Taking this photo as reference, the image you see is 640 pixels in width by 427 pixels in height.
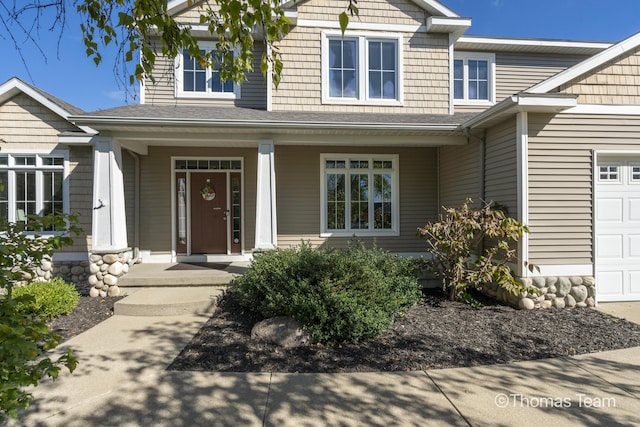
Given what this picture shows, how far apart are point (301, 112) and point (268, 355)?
18.0 ft

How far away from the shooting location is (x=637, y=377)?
3396 mm

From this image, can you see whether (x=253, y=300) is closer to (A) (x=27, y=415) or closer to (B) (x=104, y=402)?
(B) (x=104, y=402)

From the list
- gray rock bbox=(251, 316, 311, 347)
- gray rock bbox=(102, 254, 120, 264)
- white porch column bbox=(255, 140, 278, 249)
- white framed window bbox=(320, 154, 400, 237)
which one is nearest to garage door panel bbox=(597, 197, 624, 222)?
white framed window bbox=(320, 154, 400, 237)

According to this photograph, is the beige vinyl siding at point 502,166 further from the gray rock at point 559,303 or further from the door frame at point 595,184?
the gray rock at point 559,303

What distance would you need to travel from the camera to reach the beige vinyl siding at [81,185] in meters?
7.13

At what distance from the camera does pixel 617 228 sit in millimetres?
5766

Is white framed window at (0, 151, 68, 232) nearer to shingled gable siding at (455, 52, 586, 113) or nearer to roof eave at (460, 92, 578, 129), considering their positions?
roof eave at (460, 92, 578, 129)

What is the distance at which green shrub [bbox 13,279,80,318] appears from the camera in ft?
16.3

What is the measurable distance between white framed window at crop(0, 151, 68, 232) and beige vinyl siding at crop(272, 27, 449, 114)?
4.62m

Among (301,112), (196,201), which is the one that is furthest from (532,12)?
(196,201)

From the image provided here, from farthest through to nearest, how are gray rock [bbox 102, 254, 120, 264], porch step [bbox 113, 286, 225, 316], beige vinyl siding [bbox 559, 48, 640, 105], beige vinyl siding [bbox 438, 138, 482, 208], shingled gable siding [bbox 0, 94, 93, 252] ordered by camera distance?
shingled gable siding [bbox 0, 94, 93, 252], beige vinyl siding [bbox 438, 138, 482, 208], gray rock [bbox 102, 254, 120, 264], beige vinyl siding [bbox 559, 48, 640, 105], porch step [bbox 113, 286, 225, 316]

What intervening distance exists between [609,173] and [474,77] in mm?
4803

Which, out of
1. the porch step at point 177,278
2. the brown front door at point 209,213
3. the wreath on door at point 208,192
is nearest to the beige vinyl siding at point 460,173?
the porch step at point 177,278

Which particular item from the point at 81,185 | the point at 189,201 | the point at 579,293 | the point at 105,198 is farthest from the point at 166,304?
the point at 579,293
